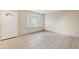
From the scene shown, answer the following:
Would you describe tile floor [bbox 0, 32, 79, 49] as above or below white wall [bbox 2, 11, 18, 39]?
below

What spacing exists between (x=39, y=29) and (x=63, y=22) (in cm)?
57

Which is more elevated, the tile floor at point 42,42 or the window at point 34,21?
the window at point 34,21

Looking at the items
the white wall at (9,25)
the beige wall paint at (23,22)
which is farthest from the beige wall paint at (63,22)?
the white wall at (9,25)

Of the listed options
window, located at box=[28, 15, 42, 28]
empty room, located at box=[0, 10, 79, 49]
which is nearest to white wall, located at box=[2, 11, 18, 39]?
empty room, located at box=[0, 10, 79, 49]

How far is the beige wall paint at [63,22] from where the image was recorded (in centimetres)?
238

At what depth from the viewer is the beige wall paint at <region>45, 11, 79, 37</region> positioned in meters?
2.38

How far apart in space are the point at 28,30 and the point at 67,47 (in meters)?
0.96

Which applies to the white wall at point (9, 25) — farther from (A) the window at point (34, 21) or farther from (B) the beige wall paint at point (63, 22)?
(B) the beige wall paint at point (63, 22)

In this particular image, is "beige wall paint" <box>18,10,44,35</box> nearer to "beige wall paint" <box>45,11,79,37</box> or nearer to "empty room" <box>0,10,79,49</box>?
"empty room" <box>0,10,79,49</box>

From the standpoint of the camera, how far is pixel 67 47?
241cm

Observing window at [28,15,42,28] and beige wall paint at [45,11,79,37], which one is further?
window at [28,15,42,28]

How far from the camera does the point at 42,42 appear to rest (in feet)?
8.13
